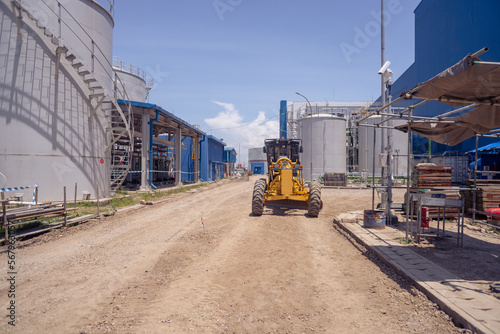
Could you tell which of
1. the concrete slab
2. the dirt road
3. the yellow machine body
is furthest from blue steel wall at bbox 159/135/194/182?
the concrete slab

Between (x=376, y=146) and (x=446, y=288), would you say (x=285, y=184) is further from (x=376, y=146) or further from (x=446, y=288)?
(x=376, y=146)

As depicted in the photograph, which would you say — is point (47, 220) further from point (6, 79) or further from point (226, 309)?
point (226, 309)

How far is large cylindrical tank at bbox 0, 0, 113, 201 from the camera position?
12.3 metres

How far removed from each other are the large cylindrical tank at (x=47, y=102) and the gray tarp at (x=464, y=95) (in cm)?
1334

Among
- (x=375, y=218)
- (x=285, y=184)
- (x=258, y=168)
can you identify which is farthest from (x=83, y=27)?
(x=258, y=168)

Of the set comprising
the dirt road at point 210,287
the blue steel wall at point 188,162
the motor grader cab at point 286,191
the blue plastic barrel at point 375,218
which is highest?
the blue steel wall at point 188,162

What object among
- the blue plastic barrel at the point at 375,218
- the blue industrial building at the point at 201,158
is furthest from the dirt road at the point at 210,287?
the blue industrial building at the point at 201,158

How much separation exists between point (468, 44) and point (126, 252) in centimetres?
3134

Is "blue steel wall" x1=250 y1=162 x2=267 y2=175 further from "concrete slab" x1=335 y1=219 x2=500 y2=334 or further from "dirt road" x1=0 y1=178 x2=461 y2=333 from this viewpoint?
"concrete slab" x1=335 y1=219 x2=500 y2=334

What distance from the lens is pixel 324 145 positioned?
31.0 metres

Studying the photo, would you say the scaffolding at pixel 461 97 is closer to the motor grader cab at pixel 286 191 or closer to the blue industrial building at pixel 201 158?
the motor grader cab at pixel 286 191

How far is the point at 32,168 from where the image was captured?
12.8 meters

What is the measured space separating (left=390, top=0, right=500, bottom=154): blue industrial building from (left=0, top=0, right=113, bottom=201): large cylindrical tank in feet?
89.9

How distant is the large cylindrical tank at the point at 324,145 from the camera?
102ft
